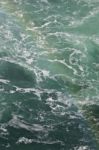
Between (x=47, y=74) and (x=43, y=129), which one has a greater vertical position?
(x=47, y=74)

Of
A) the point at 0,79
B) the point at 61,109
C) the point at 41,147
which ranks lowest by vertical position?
the point at 41,147

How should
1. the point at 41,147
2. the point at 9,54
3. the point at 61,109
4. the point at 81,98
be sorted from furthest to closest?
the point at 9,54, the point at 81,98, the point at 61,109, the point at 41,147

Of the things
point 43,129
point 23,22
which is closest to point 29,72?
point 43,129

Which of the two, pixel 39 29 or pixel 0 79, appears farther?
pixel 39 29

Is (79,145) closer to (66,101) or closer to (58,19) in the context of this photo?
(66,101)

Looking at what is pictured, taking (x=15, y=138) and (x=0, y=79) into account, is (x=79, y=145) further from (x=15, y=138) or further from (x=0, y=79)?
(x=0, y=79)

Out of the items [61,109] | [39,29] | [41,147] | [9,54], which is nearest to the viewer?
[41,147]
